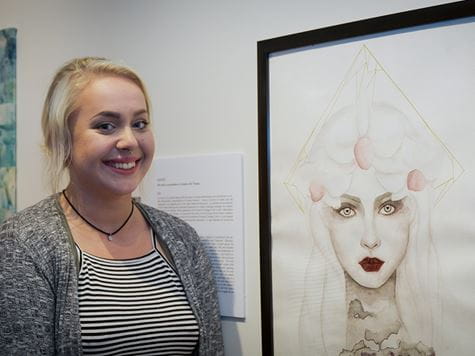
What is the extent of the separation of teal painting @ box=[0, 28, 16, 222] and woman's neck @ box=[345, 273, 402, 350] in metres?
1.13

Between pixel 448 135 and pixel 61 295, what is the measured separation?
867 millimetres

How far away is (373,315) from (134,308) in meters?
0.53

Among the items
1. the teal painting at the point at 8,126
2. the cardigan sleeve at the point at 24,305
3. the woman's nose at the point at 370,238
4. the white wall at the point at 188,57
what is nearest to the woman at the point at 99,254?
the cardigan sleeve at the point at 24,305

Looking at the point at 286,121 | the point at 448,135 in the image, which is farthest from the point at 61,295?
the point at 448,135

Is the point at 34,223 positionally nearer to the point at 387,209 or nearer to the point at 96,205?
the point at 96,205

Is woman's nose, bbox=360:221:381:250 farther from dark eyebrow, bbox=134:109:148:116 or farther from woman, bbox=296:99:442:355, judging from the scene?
dark eyebrow, bbox=134:109:148:116

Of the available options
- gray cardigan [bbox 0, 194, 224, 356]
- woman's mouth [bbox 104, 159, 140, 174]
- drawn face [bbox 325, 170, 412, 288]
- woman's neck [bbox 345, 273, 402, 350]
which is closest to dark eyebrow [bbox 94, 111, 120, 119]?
woman's mouth [bbox 104, 159, 140, 174]

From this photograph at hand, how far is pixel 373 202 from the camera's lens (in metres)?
1.07

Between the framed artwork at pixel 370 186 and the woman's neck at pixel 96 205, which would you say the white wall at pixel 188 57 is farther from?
the woman's neck at pixel 96 205

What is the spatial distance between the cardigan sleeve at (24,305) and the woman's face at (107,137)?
0.71 ft

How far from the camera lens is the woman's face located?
1.06 m

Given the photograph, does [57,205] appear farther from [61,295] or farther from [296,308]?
[296,308]

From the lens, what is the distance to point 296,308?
3.78ft

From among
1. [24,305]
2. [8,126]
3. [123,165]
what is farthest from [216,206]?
[8,126]
